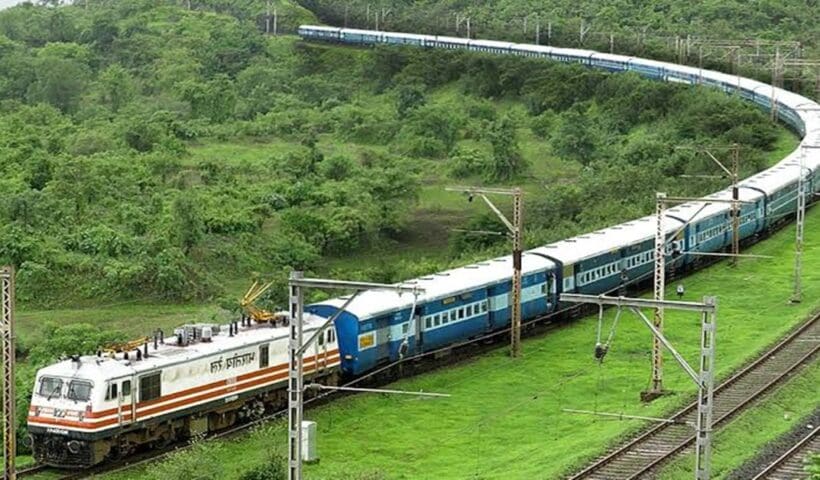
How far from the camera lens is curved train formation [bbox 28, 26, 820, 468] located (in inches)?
1213

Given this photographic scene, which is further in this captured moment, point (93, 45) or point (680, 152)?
point (93, 45)

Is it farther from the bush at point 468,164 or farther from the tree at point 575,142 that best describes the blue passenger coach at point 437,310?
the tree at point 575,142

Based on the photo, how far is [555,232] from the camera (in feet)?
201

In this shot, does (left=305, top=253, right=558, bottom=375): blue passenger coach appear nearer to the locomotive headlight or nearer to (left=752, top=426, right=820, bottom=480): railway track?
the locomotive headlight

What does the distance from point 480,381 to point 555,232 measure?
21.8 meters

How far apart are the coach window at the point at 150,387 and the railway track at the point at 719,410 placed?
9.53m

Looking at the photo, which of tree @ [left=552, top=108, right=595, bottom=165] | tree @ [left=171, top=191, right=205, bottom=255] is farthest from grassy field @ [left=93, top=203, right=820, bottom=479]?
tree @ [left=552, top=108, right=595, bottom=165]

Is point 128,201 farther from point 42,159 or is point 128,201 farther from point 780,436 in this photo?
point 780,436

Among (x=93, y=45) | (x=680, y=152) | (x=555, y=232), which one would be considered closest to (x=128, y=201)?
(x=555, y=232)

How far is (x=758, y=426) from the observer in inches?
1332

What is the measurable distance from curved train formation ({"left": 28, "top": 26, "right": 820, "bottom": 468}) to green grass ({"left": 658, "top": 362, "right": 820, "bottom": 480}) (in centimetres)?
553

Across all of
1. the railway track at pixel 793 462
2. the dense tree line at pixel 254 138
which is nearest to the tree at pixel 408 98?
the dense tree line at pixel 254 138

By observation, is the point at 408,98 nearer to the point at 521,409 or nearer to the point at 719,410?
the point at 521,409

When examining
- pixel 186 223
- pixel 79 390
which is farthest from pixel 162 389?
pixel 186 223
